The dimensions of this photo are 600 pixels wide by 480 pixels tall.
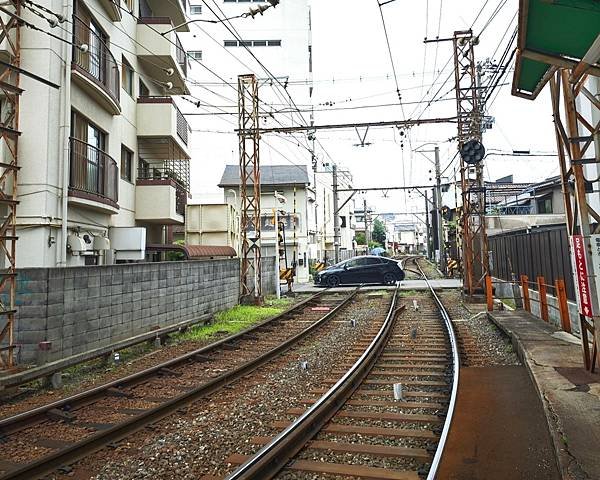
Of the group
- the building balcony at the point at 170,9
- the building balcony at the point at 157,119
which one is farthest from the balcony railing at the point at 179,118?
the building balcony at the point at 170,9

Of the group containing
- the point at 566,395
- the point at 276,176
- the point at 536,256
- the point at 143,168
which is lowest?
the point at 566,395

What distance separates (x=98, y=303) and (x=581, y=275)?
765 centimetres

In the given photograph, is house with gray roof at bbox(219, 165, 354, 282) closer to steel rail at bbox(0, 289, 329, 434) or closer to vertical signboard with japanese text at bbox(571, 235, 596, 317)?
steel rail at bbox(0, 289, 329, 434)

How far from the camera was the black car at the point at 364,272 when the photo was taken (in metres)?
24.8

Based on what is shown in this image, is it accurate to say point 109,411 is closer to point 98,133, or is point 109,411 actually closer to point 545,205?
point 98,133

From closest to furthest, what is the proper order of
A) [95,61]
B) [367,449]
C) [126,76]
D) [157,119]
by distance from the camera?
1. [367,449]
2. [95,61]
3. [126,76]
4. [157,119]

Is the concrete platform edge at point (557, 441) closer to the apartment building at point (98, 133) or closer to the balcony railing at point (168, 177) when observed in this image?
the apartment building at point (98, 133)

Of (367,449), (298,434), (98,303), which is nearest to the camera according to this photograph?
(367,449)

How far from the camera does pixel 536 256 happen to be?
13859 mm

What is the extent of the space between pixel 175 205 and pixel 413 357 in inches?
425

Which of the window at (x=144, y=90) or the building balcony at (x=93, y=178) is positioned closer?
the building balcony at (x=93, y=178)

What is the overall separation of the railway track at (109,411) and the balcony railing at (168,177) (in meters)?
8.34

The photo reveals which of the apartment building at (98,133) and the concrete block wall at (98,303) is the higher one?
the apartment building at (98,133)

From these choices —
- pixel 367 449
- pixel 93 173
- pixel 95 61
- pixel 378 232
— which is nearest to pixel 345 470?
pixel 367 449
